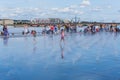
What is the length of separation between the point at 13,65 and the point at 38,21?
A: 179 m

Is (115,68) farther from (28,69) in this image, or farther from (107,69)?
(28,69)

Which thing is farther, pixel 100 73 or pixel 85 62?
pixel 85 62

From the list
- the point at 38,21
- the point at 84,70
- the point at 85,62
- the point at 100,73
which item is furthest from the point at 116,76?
the point at 38,21

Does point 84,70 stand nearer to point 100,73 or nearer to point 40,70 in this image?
point 100,73

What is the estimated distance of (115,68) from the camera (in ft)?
50.4

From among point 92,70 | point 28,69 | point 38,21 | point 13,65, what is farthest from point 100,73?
point 38,21

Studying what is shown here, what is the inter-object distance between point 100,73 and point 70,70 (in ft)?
4.65

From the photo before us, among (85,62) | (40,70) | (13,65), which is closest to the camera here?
(40,70)

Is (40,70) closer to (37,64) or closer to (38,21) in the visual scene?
(37,64)

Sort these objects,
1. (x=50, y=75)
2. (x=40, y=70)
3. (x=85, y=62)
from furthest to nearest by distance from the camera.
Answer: (x=85, y=62) < (x=40, y=70) < (x=50, y=75)

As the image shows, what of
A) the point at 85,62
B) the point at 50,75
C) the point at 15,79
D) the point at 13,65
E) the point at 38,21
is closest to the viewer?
the point at 15,79

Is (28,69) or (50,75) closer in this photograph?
(50,75)

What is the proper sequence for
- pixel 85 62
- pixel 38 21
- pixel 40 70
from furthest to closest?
1. pixel 38 21
2. pixel 85 62
3. pixel 40 70

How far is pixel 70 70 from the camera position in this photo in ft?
48.1
